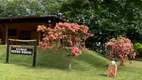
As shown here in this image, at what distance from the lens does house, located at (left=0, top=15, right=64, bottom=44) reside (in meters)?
19.9

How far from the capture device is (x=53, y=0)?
3203 cm

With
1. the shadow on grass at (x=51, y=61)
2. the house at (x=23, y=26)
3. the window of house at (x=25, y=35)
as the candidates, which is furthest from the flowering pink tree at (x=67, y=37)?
the window of house at (x=25, y=35)

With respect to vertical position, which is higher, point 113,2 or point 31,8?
point 31,8

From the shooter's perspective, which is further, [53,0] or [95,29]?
[53,0]

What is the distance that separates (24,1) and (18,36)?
35.3ft

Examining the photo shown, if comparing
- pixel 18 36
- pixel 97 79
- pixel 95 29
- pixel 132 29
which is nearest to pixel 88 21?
pixel 95 29

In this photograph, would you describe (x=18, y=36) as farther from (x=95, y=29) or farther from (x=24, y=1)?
(x=24, y=1)

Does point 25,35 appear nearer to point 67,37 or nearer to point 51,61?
point 51,61

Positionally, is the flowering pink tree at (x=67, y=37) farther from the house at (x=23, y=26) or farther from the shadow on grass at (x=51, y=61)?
the house at (x=23, y=26)

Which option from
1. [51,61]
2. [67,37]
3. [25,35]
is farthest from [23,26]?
[67,37]

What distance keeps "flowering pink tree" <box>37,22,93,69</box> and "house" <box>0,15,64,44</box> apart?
22.8ft

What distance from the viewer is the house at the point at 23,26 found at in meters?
19.9

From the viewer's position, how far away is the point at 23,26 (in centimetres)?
2362

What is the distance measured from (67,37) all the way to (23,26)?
12412 mm
